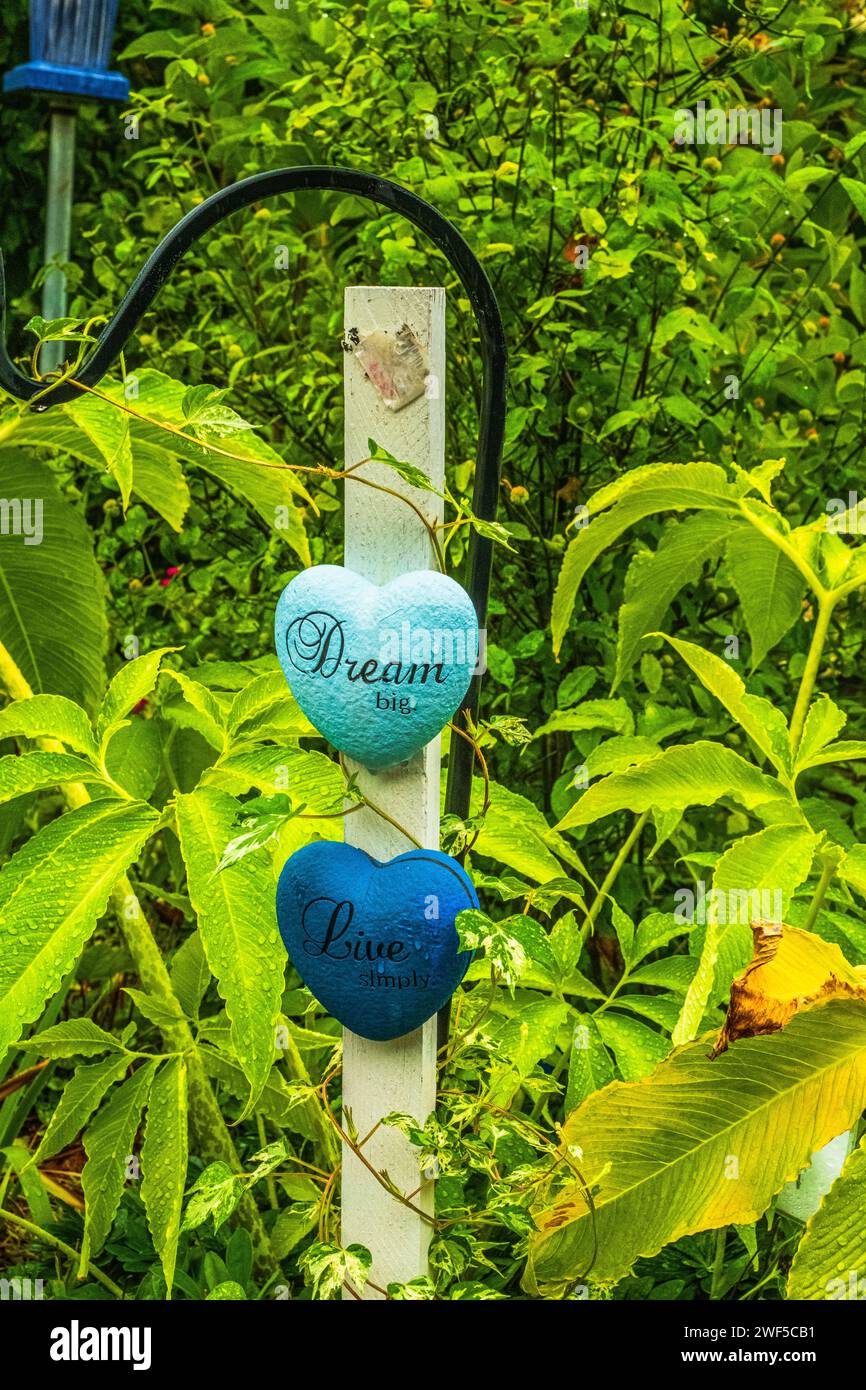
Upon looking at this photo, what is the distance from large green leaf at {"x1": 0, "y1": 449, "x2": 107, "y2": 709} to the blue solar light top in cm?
152

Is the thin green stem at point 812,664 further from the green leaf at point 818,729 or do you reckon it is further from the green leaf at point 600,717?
the green leaf at point 600,717

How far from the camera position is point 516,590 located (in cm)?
188

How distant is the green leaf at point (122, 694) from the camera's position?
3.73 feet

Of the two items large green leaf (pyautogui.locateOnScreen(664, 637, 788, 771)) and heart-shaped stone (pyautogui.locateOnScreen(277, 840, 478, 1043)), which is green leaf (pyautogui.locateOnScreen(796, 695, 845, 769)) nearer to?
large green leaf (pyautogui.locateOnScreen(664, 637, 788, 771))

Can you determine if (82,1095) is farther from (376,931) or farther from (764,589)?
(764,589)

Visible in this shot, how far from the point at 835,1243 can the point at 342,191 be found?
2.65 ft

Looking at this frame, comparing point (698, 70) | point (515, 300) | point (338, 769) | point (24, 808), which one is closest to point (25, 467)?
point (24, 808)

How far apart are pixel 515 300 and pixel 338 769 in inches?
35.7

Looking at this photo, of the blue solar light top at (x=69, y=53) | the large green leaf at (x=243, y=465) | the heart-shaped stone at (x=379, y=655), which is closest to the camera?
the heart-shaped stone at (x=379, y=655)

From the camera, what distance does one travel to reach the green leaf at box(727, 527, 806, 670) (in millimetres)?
1414
